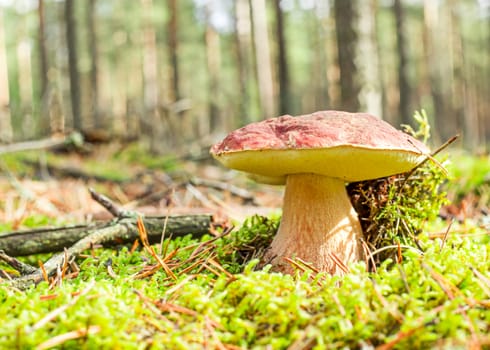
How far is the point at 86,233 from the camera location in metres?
1.94

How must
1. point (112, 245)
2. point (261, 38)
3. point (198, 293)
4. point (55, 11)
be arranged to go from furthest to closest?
point (55, 11) < point (261, 38) < point (112, 245) < point (198, 293)

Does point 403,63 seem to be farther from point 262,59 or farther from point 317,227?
point 317,227

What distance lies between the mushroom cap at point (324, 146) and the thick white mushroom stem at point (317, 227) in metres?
0.13

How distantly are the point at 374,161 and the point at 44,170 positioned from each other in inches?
176

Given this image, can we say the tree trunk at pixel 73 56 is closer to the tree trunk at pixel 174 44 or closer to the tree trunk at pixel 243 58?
the tree trunk at pixel 174 44

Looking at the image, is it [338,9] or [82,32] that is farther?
[82,32]

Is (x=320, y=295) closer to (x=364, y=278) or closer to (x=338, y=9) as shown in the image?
(x=364, y=278)

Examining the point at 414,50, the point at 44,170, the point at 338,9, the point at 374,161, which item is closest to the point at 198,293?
the point at 374,161

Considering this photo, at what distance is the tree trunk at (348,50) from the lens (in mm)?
4836

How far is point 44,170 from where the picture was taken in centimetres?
483

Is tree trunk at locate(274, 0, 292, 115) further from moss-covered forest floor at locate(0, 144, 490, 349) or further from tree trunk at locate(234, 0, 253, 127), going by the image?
moss-covered forest floor at locate(0, 144, 490, 349)

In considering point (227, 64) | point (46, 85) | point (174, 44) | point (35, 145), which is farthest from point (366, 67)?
point (227, 64)

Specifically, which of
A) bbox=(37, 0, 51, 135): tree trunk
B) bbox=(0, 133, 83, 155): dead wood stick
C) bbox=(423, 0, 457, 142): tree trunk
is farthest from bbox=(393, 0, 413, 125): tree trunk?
bbox=(0, 133, 83, 155): dead wood stick

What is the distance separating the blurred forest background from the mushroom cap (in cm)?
357
